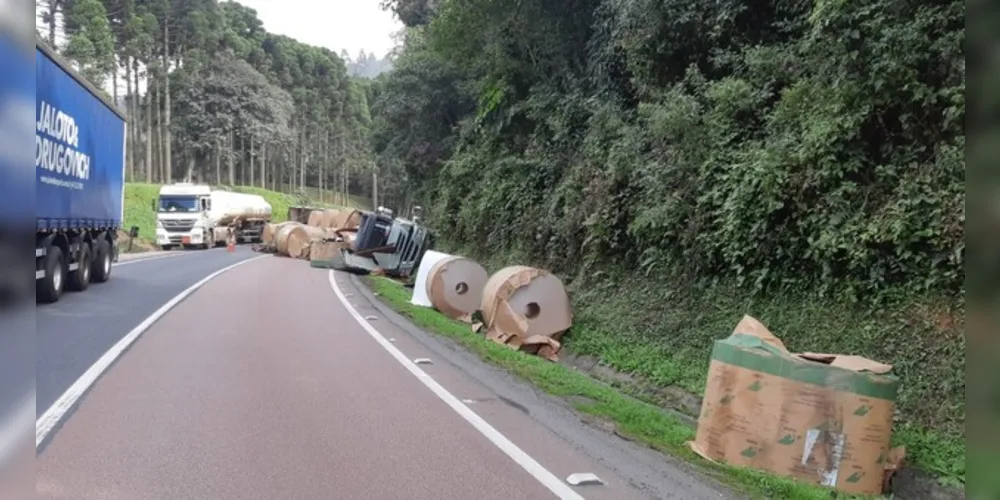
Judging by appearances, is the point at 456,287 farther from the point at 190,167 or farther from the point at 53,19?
the point at 190,167

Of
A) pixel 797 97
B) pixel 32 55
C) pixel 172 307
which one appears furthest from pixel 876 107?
pixel 172 307

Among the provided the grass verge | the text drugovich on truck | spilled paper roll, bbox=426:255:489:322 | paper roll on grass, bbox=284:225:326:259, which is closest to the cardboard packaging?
the grass verge

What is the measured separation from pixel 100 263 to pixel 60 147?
553cm

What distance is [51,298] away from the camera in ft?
45.3

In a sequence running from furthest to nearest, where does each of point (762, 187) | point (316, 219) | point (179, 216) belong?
point (316, 219) → point (179, 216) → point (762, 187)

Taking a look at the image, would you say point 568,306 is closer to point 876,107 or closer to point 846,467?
point 876,107

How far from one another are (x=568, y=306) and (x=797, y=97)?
5161 millimetres

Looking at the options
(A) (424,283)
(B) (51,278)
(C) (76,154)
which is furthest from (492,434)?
(C) (76,154)

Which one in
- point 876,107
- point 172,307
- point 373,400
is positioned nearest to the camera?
point 373,400

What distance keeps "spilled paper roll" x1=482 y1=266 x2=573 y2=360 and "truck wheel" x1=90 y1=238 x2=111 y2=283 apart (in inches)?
397

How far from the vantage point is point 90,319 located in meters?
12.2

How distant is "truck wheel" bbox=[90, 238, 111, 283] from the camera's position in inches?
687

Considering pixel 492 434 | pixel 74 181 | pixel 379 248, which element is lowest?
Answer: pixel 492 434

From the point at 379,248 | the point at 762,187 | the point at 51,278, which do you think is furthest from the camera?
the point at 379,248
